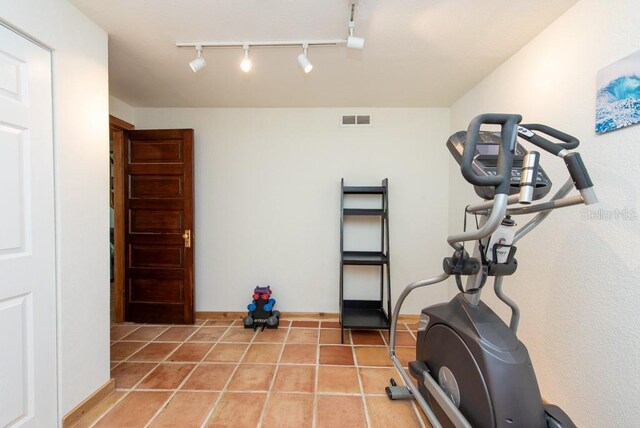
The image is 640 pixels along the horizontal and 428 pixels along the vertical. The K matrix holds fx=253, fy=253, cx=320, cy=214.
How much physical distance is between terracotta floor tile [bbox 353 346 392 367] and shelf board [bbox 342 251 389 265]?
0.79 metres

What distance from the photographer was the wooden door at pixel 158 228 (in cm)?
283

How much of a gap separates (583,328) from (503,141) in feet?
4.25

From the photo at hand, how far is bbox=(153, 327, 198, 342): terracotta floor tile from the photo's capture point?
2.55 meters

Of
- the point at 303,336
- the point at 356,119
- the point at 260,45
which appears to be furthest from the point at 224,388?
the point at 356,119

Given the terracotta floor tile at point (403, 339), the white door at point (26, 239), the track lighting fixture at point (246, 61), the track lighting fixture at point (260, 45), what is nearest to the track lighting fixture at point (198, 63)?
the track lighting fixture at point (260, 45)

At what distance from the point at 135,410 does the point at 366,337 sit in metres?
1.93

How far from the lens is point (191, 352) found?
2.32m

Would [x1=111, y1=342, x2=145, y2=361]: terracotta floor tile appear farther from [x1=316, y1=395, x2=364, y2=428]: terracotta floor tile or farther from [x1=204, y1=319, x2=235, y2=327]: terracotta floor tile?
[x1=316, y1=395, x2=364, y2=428]: terracotta floor tile

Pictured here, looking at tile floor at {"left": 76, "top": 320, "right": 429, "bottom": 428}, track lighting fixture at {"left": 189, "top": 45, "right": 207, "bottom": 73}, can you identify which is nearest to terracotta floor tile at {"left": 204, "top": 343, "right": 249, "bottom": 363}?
tile floor at {"left": 76, "top": 320, "right": 429, "bottom": 428}

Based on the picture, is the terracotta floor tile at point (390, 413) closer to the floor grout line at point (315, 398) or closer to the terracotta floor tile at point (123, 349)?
the floor grout line at point (315, 398)

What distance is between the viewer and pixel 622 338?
3.96 ft

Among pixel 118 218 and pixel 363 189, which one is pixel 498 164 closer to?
pixel 363 189

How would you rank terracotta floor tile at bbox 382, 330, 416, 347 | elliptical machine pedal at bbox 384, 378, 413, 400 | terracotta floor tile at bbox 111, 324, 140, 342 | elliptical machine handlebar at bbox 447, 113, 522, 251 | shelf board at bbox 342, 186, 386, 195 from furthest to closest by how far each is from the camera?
1. shelf board at bbox 342, 186, 386, 195
2. terracotta floor tile at bbox 111, 324, 140, 342
3. terracotta floor tile at bbox 382, 330, 416, 347
4. elliptical machine pedal at bbox 384, 378, 413, 400
5. elliptical machine handlebar at bbox 447, 113, 522, 251

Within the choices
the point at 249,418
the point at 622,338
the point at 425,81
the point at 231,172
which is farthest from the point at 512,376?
the point at 231,172
